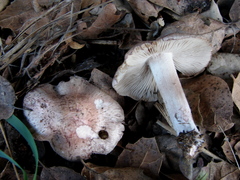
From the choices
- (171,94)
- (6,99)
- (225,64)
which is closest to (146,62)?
(171,94)

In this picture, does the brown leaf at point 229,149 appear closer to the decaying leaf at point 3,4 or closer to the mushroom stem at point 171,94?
the mushroom stem at point 171,94

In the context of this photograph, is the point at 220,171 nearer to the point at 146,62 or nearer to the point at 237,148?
the point at 237,148

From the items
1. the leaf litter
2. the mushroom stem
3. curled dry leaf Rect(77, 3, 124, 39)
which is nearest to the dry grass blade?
the leaf litter

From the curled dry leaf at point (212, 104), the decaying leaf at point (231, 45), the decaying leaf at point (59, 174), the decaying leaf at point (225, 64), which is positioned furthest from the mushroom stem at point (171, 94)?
the decaying leaf at point (59, 174)

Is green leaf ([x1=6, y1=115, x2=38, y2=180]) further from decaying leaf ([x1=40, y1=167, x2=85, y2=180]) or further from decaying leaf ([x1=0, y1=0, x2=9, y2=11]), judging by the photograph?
decaying leaf ([x1=0, y1=0, x2=9, y2=11])

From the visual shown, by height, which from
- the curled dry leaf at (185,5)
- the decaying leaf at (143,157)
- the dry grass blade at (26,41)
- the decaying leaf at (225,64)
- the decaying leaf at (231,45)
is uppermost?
the dry grass blade at (26,41)

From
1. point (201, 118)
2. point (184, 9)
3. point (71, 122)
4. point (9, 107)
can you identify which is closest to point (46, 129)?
point (71, 122)
